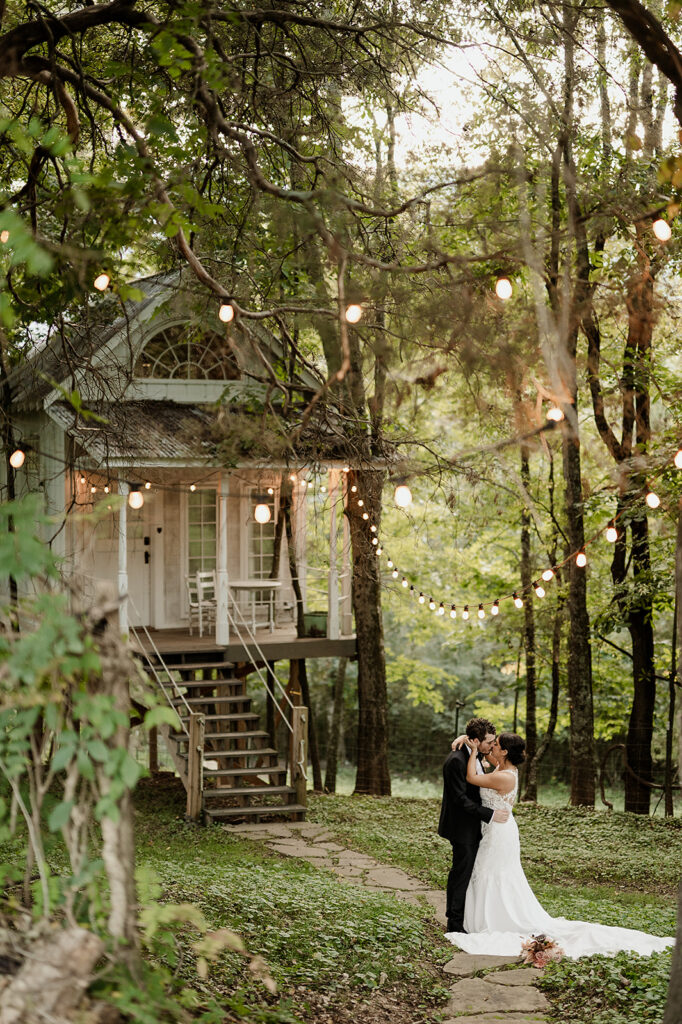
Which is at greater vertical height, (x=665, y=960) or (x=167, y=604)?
(x=167, y=604)

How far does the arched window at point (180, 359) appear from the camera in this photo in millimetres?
15250

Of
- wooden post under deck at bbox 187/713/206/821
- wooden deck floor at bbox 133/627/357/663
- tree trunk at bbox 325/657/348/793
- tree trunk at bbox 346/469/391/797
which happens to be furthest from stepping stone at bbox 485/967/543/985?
tree trunk at bbox 325/657/348/793

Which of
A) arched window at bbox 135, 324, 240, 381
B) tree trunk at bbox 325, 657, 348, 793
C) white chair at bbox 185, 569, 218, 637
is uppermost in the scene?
arched window at bbox 135, 324, 240, 381

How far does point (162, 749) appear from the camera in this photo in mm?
33500

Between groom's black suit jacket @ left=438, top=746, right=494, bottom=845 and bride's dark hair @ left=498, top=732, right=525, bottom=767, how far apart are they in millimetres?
326

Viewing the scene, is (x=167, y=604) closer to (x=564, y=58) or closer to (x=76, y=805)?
(x=564, y=58)

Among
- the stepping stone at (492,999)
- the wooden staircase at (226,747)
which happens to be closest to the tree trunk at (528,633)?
the wooden staircase at (226,747)

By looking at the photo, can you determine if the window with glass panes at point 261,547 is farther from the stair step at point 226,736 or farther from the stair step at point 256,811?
the stair step at point 256,811

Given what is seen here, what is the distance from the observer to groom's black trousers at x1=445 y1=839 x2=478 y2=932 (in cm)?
789

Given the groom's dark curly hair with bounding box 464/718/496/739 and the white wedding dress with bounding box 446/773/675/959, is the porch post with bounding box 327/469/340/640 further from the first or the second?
the white wedding dress with bounding box 446/773/675/959

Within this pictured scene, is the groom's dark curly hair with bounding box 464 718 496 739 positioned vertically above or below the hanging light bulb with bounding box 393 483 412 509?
below

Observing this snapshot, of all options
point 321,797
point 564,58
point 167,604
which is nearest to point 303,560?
point 167,604

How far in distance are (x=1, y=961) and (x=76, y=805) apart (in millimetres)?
555

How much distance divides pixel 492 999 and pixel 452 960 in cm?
92
